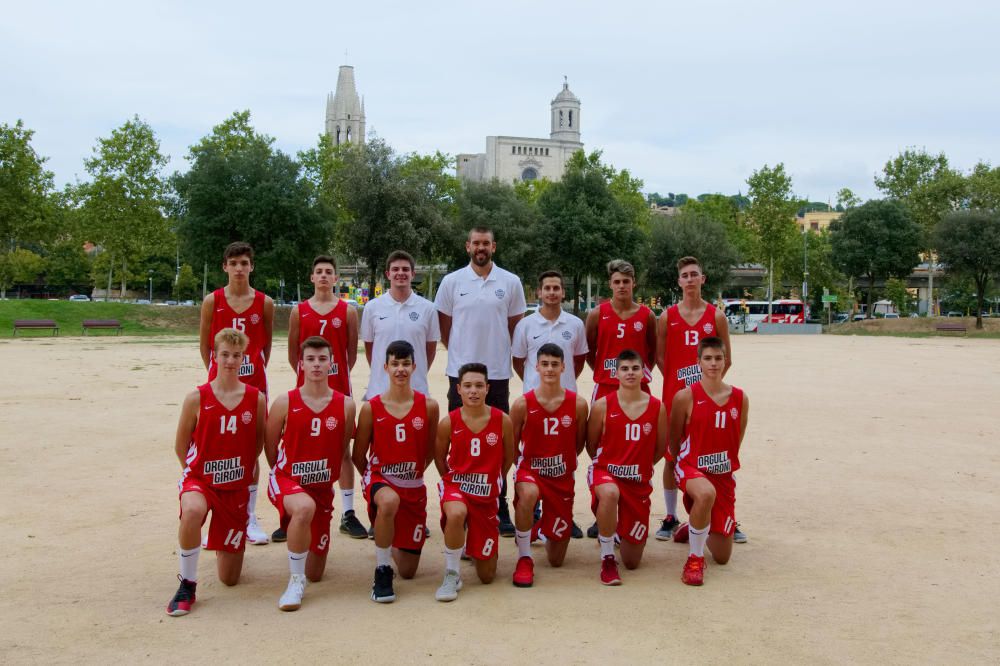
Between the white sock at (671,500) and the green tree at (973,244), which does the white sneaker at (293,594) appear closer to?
the white sock at (671,500)

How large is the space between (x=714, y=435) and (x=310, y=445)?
3061mm

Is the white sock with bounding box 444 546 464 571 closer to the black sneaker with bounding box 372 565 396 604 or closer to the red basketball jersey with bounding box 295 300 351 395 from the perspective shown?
the black sneaker with bounding box 372 565 396 604

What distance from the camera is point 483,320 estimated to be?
7102mm

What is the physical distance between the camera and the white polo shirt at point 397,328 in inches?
284

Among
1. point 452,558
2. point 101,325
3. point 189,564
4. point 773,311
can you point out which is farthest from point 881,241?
point 189,564

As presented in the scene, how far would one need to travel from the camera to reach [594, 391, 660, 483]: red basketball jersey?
6.31m

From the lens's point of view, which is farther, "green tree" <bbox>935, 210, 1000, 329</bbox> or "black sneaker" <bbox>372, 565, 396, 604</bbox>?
"green tree" <bbox>935, 210, 1000, 329</bbox>

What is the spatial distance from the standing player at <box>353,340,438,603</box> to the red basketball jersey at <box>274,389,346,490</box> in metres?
0.21

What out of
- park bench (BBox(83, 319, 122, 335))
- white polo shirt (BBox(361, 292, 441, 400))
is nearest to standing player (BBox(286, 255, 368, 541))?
white polo shirt (BBox(361, 292, 441, 400))

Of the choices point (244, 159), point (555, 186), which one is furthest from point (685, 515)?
point (555, 186)

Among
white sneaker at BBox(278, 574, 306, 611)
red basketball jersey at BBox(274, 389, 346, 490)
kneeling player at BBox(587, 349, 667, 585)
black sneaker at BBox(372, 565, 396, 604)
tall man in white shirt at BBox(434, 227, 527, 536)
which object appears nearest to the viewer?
white sneaker at BBox(278, 574, 306, 611)

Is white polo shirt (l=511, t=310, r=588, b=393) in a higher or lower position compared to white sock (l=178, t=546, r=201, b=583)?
higher

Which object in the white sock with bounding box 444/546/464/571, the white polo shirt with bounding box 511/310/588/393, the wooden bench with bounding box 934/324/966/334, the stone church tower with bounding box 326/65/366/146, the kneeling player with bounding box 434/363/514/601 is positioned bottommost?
the white sock with bounding box 444/546/464/571

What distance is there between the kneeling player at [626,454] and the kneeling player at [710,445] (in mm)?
233
